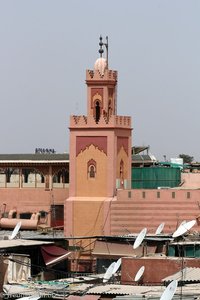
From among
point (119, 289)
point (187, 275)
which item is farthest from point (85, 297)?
point (187, 275)

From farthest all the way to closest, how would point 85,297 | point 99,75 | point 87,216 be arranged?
point 99,75 → point 87,216 → point 85,297

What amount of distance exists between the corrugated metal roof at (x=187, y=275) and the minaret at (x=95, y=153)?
15949 millimetres

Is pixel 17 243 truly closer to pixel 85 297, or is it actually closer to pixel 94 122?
pixel 85 297

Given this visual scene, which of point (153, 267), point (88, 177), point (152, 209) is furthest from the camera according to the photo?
point (88, 177)

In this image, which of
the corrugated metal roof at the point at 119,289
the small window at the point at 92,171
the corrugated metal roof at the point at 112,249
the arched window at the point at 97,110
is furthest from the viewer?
the arched window at the point at 97,110

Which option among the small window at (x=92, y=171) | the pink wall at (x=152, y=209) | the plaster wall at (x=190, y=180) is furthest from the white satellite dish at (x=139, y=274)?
the plaster wall at (x=190, y=180)

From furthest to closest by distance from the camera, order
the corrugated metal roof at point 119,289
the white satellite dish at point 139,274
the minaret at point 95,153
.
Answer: the minaret at point 95,153, the white satellite dish at point 139,274, the corrugated metal roof at point 119,289

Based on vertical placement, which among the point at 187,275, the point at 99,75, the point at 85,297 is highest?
the point at 99,75

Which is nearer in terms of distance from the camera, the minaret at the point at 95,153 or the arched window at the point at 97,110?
the minaret at the point at 95,153

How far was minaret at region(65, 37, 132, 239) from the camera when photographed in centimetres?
→ 4794

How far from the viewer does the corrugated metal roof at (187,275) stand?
99.7ft

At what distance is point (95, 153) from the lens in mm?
48344

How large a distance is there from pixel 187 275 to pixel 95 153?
17801mm

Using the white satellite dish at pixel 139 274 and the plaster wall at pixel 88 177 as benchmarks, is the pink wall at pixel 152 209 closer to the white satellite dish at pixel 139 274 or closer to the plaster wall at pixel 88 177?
the plaster wall at pixel 88 177
